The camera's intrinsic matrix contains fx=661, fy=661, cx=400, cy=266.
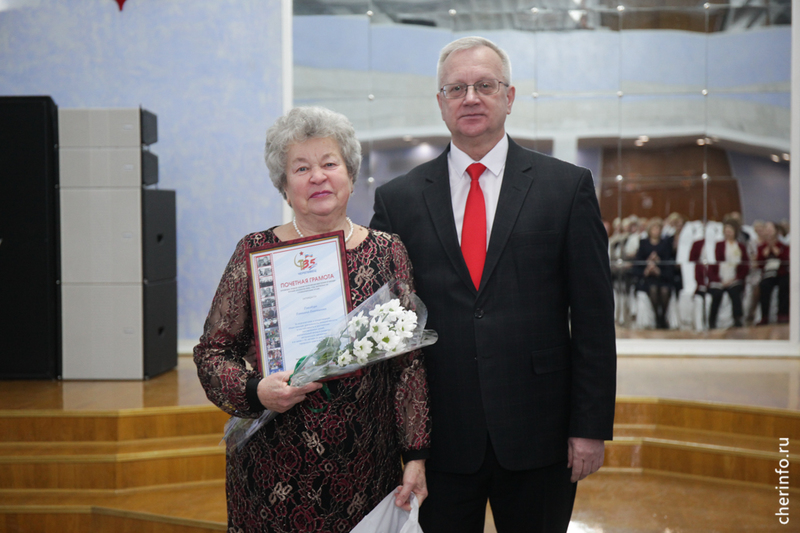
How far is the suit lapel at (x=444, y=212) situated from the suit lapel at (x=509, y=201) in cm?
7

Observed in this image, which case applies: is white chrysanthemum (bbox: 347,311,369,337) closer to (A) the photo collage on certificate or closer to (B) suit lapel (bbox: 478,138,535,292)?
(A) the photo collage on certificate

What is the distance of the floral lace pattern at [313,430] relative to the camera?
61.6 inches

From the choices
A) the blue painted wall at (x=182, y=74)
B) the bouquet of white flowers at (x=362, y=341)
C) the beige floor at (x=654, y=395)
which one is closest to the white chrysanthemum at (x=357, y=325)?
the bouquet of white flowers at (x=362, y=341)

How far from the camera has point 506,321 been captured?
1698 mm

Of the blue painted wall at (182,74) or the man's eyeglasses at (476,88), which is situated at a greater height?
the blue painted wall at (182,74)

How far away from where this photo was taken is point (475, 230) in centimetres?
174

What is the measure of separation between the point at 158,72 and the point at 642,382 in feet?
15.2

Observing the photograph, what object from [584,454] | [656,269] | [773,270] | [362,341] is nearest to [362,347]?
[362,341]

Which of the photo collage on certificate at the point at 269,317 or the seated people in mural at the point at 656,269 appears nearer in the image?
the photo collage on certificate at the point at 269,317

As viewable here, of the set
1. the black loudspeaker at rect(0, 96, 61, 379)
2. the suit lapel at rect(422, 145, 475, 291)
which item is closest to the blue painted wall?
the black loudspeaker at rect(0, 96, 61, 379)

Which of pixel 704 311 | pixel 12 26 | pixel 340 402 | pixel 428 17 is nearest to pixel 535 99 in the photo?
pixel 428 17

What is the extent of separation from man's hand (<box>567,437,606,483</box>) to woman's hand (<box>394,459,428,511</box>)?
40cm

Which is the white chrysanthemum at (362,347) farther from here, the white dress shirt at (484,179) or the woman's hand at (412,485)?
the white dress shirt at (484,179)

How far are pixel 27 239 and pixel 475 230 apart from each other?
4.14 metres
